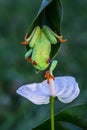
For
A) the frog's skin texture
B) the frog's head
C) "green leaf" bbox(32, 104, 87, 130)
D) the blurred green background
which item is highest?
the frog's skin texture

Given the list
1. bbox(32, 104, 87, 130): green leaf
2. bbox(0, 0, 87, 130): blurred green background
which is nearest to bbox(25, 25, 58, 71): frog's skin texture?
bbox(32, 104, 87, 130): green leaf

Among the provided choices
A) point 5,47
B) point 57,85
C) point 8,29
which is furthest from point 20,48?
point 57,85

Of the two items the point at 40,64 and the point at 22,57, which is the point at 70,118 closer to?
the point at 40,64

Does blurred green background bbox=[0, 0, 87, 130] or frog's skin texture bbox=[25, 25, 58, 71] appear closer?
frog's skin texture bbox=[25, 25, 58, 71]

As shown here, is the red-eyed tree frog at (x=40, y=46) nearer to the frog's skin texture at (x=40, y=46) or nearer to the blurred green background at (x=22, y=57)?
the frog's skin texture at (x=40, y=46)

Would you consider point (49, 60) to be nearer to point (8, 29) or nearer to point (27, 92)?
point (27, 92)

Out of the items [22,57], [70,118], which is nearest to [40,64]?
[70,118]

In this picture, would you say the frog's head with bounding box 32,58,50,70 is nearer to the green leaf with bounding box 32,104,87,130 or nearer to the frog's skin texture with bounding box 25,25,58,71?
the frog's skin texture with bounding box 25,25,58,71
